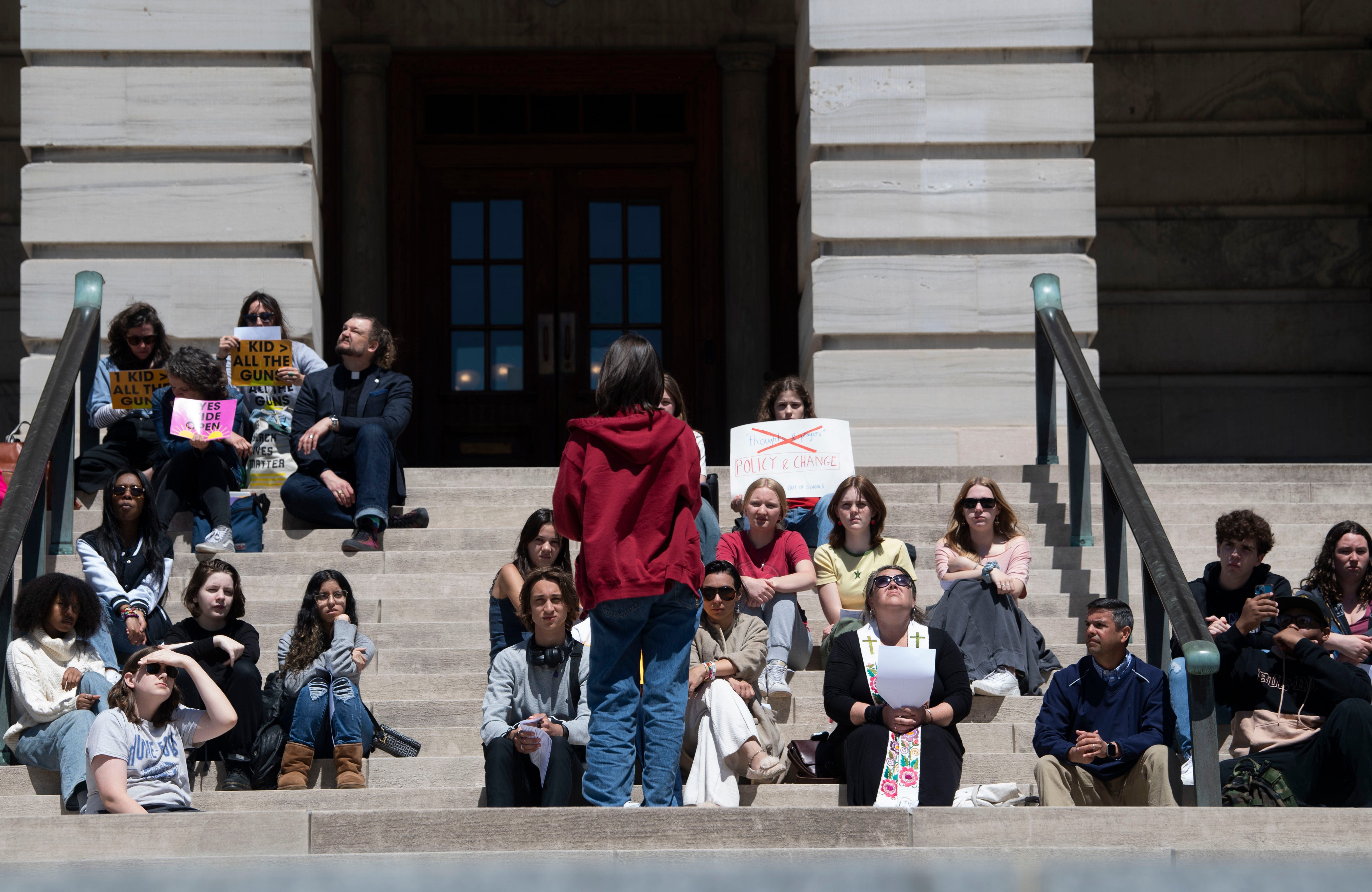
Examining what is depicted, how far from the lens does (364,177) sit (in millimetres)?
15148

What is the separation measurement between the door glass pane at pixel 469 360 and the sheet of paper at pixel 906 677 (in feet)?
30.5

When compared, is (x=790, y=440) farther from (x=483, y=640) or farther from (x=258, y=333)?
(x=258, y=333)

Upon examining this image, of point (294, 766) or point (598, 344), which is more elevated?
point (598, 344)

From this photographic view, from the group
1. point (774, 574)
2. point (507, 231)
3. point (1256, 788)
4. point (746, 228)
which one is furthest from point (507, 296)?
point (1256, 788)

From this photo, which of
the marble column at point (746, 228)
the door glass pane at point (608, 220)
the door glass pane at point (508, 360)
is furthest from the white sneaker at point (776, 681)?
the door glass pane at point (608, 220)

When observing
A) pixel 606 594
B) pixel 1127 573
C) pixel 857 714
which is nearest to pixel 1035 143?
pixel 1127 573

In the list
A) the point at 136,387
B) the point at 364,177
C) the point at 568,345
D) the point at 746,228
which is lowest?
the point at 136,387

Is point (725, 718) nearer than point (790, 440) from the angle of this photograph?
Yes

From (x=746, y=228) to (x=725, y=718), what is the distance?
9.11 metres

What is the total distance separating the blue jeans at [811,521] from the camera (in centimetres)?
910

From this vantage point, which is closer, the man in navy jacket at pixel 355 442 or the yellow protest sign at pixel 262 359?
the man in navy jacket at pixel 355 442

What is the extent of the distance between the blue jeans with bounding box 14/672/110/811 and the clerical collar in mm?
3775

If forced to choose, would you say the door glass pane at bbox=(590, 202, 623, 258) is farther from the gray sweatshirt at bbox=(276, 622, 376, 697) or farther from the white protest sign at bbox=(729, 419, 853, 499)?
the gray sweatshirt at bbox=(276, 622, 376, 697)

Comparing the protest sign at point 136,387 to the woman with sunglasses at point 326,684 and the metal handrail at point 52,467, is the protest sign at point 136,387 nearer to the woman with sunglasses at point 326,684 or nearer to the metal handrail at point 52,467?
the metal handrail at point 52,467
